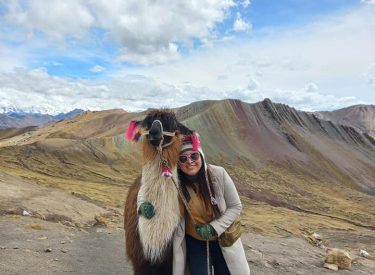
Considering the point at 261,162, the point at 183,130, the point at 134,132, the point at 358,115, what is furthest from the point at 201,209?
the point at 358,115

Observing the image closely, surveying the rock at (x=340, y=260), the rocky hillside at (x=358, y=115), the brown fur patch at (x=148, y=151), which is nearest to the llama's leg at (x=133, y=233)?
the brown fur patch at (x=148, y=151)

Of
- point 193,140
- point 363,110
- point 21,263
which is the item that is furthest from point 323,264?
point 363,110

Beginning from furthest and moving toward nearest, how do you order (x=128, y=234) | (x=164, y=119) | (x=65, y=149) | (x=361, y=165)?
(x=361, y=165) → (x=65, y=149) → (x=128, y=234) → (x=164, y=119)

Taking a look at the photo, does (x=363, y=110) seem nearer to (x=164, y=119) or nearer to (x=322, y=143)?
(x=322, y=143)

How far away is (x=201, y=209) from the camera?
325 centimetres

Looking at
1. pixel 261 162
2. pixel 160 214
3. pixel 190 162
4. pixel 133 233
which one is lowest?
pixel 133 233

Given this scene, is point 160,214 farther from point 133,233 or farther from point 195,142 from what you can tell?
point 195,142

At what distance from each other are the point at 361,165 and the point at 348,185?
6169 millimetres

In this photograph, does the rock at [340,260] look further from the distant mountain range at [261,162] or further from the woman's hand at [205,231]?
the distant mountain range at [261,162]

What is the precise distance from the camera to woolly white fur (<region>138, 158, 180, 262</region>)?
3.19 m

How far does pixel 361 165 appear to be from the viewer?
4278 centimetres

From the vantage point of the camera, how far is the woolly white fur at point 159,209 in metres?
3.19

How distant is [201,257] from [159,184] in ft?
2.13

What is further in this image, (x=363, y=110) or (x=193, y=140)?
(x=363, y=110)
